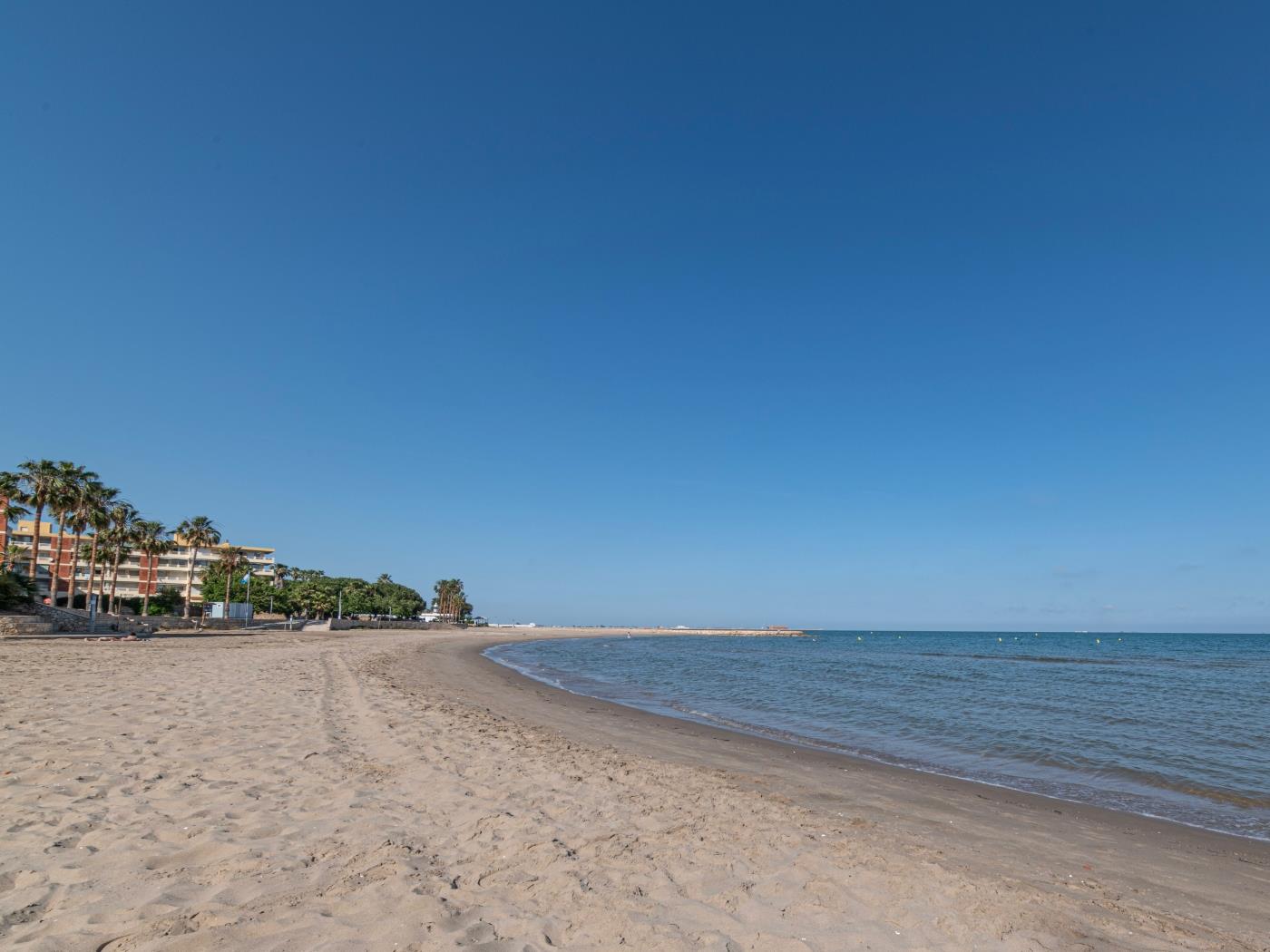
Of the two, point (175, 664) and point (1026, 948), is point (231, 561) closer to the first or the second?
point (175, 664)

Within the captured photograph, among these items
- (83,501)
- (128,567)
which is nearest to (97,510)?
(83,501)

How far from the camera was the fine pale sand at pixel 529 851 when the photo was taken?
4703mm

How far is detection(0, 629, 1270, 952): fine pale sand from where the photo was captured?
15.4 ft

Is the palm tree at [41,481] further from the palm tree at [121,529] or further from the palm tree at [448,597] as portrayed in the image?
the palm tree at [448,597]

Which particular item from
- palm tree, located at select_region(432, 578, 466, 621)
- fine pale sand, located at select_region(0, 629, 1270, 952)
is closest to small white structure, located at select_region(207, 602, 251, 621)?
fine pale sand, located at select_region(0, 629, 1270, 952)

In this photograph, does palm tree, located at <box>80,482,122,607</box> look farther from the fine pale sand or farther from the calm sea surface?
the fine pale sand

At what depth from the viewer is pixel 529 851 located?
6199mm

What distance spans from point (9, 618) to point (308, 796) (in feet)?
149

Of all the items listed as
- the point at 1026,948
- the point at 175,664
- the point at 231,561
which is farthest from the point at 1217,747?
the point at 231,561

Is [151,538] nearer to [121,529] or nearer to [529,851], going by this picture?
[121,529]

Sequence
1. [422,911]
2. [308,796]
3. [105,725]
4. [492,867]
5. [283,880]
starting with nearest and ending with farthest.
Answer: [422,911] → [283,880] → [492,867] → [308,796] → [105,725]

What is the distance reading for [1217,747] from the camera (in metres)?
16.0

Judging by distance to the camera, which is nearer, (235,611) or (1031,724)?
(1031,724)

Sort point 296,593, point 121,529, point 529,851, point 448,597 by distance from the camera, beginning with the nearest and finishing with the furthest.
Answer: point 529,851 < point 121,529 < point 296,593 < point 448,597
